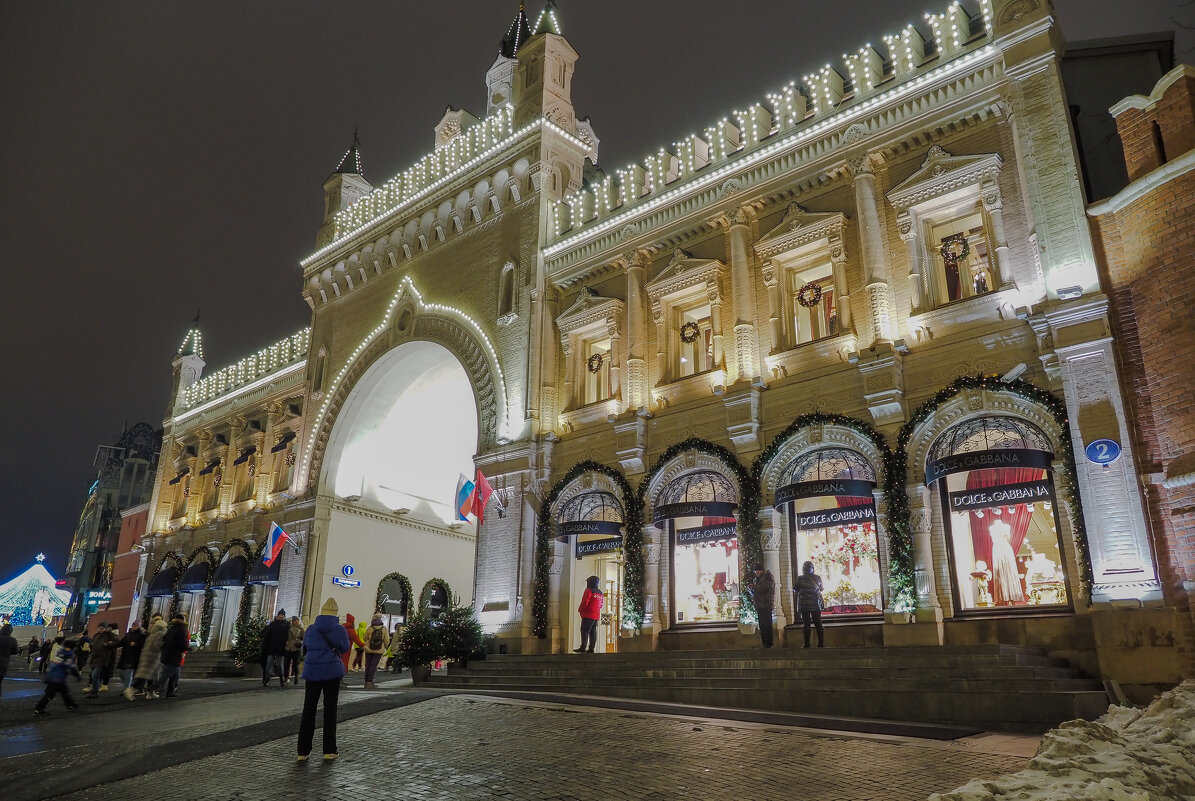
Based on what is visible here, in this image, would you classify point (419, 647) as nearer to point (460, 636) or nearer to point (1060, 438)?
point (460, 636)

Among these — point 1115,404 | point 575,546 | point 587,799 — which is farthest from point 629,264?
point 587,799

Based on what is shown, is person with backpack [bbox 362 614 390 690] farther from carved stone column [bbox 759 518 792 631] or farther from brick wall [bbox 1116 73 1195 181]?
brick wall [bbox 1116 73 1195 181]

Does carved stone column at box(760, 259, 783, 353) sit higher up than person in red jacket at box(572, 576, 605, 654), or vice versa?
carved stone column at box(760, 259, 783, 353)

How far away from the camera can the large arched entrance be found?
93.5 feet

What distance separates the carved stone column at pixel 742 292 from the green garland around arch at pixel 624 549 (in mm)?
4005

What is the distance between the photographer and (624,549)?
19.8 metres

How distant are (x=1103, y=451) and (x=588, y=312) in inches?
502

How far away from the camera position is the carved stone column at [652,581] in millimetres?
18750

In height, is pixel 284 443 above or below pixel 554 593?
above

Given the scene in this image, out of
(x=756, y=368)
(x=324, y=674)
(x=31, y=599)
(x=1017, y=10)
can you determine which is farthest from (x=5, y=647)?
(x=31, y=599)

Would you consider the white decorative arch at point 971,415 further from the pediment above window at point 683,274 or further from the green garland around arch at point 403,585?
the green garland around arch at point 403,585

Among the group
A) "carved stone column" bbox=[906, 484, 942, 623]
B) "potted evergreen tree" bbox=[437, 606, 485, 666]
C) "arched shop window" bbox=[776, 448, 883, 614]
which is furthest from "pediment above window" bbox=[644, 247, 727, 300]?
"potted evergreen tree" bbox=[437, 606, 485, 666]

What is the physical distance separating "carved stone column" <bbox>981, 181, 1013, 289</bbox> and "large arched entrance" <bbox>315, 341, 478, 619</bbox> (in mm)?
16630

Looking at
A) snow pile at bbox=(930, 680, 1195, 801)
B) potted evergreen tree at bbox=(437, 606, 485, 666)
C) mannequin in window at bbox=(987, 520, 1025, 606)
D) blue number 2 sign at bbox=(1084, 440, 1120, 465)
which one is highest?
blue number 2 sign at bbox=(1084, 440, 1120, 465)
